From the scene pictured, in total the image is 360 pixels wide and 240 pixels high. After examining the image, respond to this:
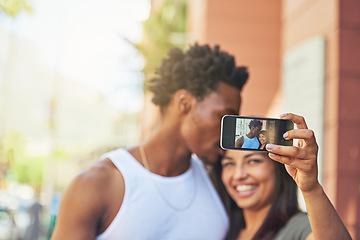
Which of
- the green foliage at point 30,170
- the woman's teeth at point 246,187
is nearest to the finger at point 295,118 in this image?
the woman's teeth at point 246,187

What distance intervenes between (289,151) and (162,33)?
954 centimetres

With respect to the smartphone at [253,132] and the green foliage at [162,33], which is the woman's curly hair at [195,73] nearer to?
the smartphone at [253,132]

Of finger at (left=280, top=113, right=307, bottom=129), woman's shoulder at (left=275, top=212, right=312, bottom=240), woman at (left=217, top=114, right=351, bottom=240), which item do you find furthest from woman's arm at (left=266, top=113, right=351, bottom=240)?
woman at (left=217, top=114, right=351, bottom=240)

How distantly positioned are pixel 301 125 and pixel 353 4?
115 inches

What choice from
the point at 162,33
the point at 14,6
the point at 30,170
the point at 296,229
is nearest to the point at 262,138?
the point at 296,229

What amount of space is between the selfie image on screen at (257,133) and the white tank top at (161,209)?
86 centimetres

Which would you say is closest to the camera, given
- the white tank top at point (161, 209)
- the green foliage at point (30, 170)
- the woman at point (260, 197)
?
the white tank top at point (161, 209)

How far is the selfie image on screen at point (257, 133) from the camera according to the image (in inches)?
68.0

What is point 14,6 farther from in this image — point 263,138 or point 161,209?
point 263,138

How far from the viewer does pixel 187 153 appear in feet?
9.13

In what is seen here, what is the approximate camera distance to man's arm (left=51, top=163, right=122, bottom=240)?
7.50 feet

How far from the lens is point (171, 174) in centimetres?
271

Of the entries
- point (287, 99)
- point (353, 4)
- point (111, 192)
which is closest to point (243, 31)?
point (287, 99)

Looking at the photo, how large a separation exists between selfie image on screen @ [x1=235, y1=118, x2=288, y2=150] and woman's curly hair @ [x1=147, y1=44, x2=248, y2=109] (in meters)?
0.90
